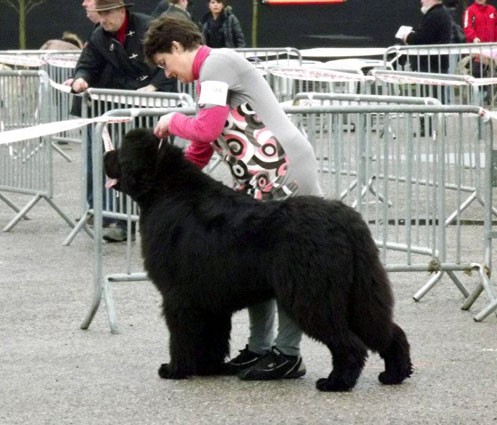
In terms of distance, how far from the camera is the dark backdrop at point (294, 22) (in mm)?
26438

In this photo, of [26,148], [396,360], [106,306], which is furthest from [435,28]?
[396,360]

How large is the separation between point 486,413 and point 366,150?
2.67 metres

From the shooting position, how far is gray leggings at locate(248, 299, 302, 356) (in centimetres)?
616

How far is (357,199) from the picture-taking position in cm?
764

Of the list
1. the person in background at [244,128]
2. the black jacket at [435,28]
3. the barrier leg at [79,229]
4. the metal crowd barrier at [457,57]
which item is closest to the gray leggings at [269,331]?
the person in background at [244,128]

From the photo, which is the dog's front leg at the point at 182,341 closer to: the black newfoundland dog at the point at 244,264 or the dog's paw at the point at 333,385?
the black newfoundland dog at the point at 244,264

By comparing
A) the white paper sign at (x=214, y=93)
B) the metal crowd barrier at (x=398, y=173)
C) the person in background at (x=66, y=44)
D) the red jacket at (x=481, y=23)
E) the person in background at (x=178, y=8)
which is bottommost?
the metal crowd barrier at (x=398, y=173)

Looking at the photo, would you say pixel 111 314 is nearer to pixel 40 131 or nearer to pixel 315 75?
pixel 40 131

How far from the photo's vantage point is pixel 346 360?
5.77 metres

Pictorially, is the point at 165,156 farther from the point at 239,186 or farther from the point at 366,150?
the point at 366,150

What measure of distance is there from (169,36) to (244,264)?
43.9 inches

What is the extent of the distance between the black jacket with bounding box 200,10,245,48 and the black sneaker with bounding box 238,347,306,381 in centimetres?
1453

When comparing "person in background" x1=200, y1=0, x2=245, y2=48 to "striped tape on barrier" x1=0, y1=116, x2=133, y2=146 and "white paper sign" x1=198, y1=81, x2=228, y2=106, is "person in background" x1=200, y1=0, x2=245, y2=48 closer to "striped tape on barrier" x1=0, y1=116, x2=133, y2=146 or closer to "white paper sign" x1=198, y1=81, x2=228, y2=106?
"striped tape on barrier" x1=0, y1=116, x2=133, y2=146

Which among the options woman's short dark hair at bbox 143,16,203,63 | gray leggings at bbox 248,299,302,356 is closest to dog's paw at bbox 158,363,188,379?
gray leggings at bbox 248,299,302,356
